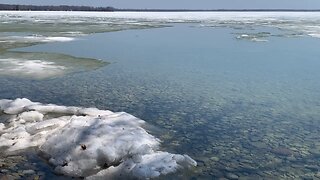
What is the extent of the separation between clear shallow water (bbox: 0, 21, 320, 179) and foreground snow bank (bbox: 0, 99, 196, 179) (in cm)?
72

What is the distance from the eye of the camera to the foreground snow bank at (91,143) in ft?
26.2

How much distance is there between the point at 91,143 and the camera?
8930mm

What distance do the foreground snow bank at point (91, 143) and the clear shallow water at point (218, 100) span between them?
28.4 inches

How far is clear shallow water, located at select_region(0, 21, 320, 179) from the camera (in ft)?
29.4

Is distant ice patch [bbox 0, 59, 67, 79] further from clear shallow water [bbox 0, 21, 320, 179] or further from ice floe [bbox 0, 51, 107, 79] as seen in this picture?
clear shallow water [bbox 0, 21, 320, 179]

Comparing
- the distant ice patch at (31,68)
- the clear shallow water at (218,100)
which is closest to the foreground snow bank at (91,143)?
the clear shallow water at (218,100)

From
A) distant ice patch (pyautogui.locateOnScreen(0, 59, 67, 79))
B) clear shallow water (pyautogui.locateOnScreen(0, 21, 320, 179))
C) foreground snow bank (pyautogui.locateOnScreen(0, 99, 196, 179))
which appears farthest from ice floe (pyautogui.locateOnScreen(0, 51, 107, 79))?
foreground snow bank (pyautogui.locateOnScreen(0, 99, 196, 179))

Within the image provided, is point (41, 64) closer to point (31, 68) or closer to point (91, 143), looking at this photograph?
point (31, 68)

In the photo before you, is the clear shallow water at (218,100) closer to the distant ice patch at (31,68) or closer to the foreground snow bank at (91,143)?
the foreground snow bank at (91,143)

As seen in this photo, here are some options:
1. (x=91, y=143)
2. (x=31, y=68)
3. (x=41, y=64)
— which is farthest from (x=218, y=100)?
(x=41, y=64)

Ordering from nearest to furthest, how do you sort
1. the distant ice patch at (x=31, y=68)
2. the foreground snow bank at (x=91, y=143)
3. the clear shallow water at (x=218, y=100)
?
the foreground snow bank at (x=91, y=143) < the clear shallow water at (x=218, y=100) < the distant ice patch at (x=31, y=68)

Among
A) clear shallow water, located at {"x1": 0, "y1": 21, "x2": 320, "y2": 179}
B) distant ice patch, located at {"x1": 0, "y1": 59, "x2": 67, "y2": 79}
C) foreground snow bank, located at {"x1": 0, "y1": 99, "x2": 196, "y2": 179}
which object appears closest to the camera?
foreground snow bank, located at {"x1": 0, "y1": 99, "x2": 196, "y2": 179}

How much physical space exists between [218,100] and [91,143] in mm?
6430

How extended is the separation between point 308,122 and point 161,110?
4.56m
